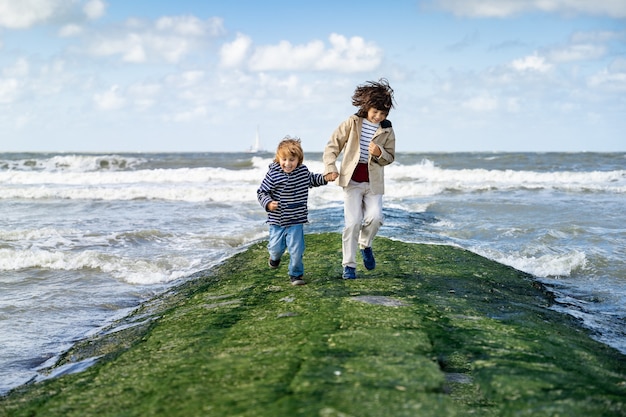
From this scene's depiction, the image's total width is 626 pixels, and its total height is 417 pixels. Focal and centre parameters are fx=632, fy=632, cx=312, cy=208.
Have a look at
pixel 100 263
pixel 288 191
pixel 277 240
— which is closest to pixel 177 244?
pixel 100 263

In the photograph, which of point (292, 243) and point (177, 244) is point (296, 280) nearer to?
point (292, 243)

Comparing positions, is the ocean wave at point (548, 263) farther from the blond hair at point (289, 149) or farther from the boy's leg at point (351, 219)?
the blond hair at point (289, 149)

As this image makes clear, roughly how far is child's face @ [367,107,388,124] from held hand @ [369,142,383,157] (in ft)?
0.89

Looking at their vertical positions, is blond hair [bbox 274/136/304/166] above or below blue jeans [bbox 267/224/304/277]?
above

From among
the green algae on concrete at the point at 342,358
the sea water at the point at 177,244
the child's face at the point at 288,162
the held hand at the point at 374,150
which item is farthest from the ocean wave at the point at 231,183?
the green algae on concrete at the point at 342,358

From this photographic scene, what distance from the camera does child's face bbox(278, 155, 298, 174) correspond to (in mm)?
6621

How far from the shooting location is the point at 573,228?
13781 millimetres

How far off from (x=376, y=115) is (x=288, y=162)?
3.57ft

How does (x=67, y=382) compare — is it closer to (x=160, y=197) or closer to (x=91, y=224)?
Answer: (x=91, y=224)

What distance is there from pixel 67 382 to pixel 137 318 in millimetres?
2488

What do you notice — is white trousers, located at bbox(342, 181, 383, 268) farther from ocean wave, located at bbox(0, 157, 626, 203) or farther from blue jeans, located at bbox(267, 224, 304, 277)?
ocean wave, located at bbox(0, 157, 626, 203)

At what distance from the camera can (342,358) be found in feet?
13.2

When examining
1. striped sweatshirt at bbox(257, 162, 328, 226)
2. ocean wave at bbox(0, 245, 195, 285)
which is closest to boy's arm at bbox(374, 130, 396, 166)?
striped sweatshirt at bbox(257, 162, 328, 226)

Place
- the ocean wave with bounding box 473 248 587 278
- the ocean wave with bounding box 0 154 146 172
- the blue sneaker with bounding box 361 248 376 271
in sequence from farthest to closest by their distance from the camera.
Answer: the ocean wave with bounding box 0 154 146 172 → the ocean wave with bounding box 473 248 587 278 → the blue sneaker with bounding box 361 248 376 271
